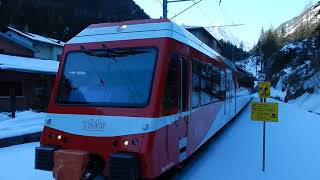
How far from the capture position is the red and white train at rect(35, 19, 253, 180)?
7133 millimetres

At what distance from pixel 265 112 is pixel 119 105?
4.34m

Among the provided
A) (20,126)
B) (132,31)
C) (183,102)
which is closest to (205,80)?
(183,102)

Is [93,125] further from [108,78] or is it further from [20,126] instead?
[20,126]

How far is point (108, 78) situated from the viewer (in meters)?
7.75

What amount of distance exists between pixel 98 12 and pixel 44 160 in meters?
74.8

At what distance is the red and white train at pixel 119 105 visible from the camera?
23.4 ft

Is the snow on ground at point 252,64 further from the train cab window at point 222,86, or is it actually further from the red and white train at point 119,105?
the red and white train at point 119,105

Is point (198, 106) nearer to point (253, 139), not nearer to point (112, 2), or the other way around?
point (253, 139)

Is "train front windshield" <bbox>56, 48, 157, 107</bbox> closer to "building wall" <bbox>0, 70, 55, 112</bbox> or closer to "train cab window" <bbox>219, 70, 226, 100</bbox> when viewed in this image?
"train cab window" <bbox>219, 70, 226, 100</bbox>

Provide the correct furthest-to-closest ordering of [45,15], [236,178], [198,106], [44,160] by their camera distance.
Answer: [45,15], [198,106], [236,178], [44,160]

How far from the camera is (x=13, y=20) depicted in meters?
69.7

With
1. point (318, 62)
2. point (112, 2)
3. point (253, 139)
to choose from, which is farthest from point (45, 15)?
point (253, 139)

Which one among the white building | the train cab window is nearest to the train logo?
the train cab window

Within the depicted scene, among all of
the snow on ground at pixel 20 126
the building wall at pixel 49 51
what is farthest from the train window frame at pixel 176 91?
the building wall at pixel 49 51
